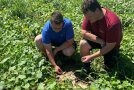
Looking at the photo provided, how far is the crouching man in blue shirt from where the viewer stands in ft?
17.3

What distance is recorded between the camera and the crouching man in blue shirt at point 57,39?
17.3ft

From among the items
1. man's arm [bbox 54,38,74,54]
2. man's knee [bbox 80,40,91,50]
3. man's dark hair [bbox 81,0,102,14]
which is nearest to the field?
man's arm [bbox 54,38,74,54]

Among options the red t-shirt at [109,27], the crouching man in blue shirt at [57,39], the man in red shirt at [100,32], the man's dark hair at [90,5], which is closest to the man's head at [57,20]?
the crouching man in blue shirt at [57,39]

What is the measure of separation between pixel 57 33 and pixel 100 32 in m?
0.79

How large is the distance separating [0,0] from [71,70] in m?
4.27

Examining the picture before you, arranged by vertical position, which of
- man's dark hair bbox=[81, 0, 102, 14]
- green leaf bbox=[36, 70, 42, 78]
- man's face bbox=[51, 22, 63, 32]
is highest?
man's dark hair bbox=[81, 0, 102, 14]

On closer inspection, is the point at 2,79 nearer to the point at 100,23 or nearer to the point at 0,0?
the point at 100,23

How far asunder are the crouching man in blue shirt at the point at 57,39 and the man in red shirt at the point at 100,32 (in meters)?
0.34

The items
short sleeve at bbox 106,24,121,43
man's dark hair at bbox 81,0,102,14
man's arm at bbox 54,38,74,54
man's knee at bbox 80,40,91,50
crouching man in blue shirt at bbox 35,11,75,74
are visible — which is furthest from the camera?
man's arm at bbox 54,38,74,54

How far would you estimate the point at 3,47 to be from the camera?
5.97 m

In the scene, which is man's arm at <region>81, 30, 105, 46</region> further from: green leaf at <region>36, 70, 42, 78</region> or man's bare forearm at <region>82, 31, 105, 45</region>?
green leaf at <region>36, 70, 42, 78</region>

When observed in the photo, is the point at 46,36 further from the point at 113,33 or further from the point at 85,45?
the point at 113,33

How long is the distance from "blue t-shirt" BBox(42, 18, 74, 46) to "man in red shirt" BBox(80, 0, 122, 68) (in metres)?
0.32

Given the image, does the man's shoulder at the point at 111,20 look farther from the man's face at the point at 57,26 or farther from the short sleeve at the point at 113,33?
the man's face at the point at 57,26
